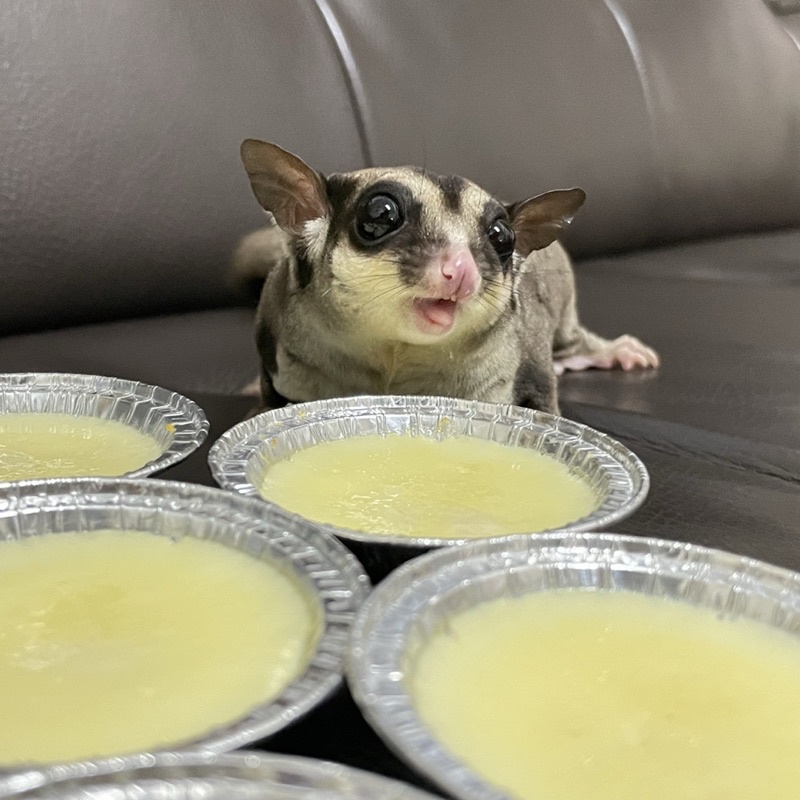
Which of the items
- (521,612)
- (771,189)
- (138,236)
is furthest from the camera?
(771,189)

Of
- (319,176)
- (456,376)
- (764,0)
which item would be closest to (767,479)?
(456,376)

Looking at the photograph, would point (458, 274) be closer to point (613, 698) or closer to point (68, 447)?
point (68, 447)

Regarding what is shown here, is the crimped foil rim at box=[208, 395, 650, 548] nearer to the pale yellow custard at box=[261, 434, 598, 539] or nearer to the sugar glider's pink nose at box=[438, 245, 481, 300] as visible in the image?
the pale yellow custard at box=[261, 434, 598, 539]

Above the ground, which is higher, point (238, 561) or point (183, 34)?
point (183, 34)

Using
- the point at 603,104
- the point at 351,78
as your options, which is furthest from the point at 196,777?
the point at 603,104

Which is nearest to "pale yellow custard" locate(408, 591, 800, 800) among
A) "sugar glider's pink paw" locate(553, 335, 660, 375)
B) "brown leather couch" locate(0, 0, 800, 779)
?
"brown leather couch" locate(0, 0, 800, 779)

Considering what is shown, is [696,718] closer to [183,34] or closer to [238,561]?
[238,561]

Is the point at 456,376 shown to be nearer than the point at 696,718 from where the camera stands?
No

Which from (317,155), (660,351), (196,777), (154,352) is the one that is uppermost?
(317,155)
